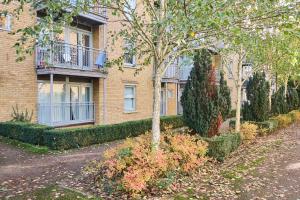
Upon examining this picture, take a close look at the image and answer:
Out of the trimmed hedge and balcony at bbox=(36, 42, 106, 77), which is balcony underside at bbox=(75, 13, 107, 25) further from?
the trimmed hedge

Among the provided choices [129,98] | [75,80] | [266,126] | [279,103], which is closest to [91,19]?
[75,80]

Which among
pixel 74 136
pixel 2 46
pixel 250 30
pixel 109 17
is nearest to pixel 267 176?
pixel 250 30

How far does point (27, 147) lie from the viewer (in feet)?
40.7

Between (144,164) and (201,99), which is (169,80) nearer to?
(201,99)

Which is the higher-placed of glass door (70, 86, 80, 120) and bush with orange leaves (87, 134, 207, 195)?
glass door (70, 86, 80, 120)

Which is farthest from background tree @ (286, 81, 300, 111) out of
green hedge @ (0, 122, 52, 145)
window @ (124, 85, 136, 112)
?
green hedge @ (0, 122, 52, 145)

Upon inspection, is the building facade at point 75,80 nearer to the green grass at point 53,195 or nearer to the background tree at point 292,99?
the green grass at point 53,195

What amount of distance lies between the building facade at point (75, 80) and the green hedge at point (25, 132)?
0.96 m

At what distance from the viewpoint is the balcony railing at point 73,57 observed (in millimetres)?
15078

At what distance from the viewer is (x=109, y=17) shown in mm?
19719

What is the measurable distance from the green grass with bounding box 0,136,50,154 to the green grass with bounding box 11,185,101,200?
4.66 metres

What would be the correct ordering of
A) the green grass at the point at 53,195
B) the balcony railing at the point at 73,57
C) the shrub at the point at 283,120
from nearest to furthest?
the green grass at the point at 53,195 < the balcony railing at the point at 73,57 < the shrub at the point at 283,120

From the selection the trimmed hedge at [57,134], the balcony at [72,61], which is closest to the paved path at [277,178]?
the trimmed hedge at [57,134]

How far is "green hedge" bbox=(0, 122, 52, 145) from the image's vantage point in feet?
41.5
